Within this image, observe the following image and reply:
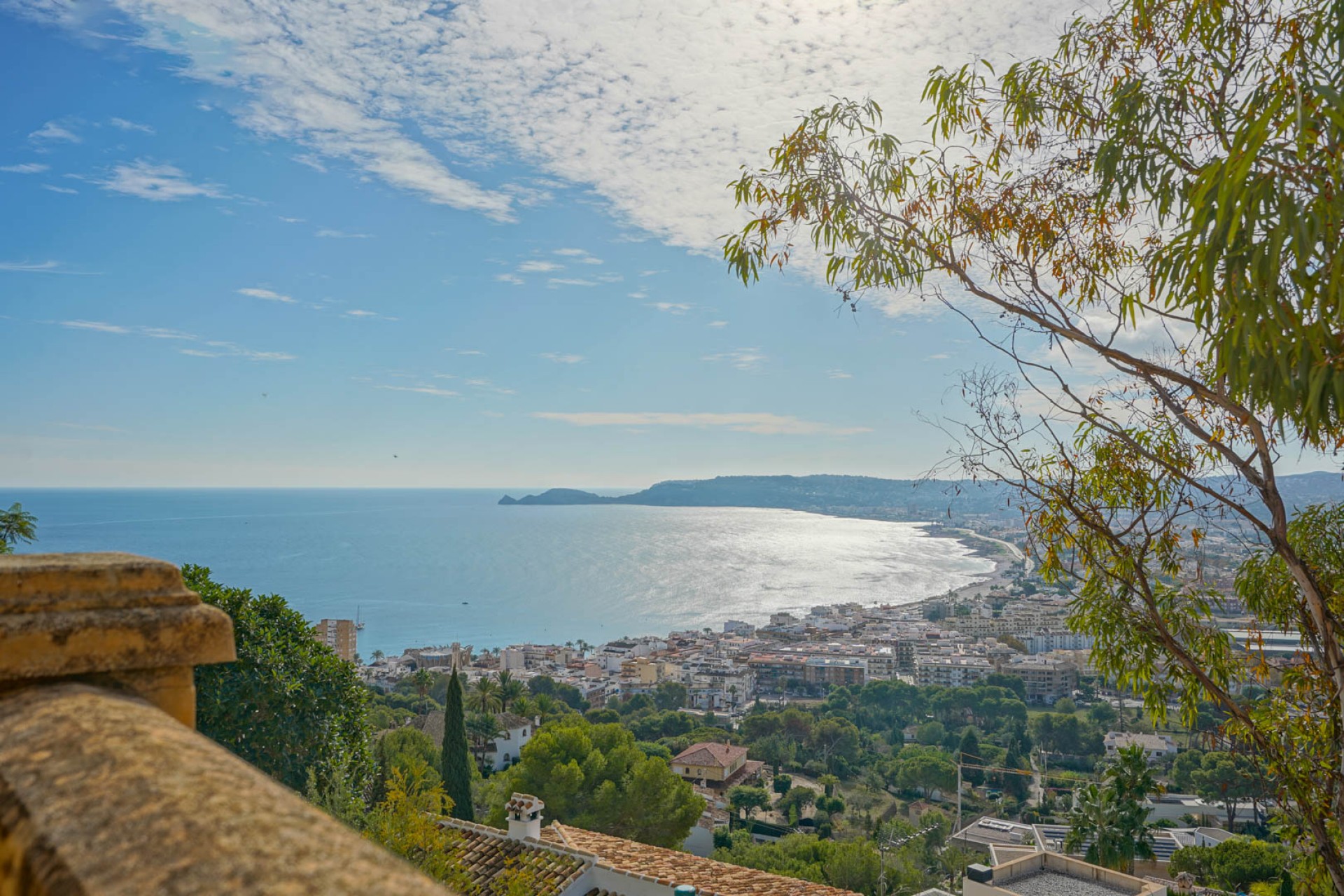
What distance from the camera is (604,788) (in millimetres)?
16750

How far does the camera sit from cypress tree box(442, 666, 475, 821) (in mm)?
16266

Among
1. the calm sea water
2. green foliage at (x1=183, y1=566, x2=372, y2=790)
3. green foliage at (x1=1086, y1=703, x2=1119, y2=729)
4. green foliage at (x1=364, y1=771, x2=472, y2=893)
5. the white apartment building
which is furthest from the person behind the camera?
the calm sea water

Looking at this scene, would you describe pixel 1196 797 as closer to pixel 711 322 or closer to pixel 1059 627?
pixel 711 322

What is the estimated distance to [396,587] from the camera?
83938mm

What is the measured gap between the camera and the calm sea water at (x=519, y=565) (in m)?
73.4

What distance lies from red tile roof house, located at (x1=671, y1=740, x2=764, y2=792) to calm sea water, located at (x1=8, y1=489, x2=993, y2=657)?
36605mm

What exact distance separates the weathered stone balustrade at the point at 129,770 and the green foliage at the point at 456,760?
1666cm

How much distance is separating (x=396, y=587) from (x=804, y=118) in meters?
85.7

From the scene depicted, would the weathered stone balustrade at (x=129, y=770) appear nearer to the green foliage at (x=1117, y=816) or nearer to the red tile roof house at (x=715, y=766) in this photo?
the green foliage at (x=1117, y=816)

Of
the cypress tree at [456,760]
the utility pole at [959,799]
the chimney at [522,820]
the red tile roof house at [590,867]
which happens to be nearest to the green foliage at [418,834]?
the red tile roof house at [590,867]

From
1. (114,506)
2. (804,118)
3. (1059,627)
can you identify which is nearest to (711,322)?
(804,118)

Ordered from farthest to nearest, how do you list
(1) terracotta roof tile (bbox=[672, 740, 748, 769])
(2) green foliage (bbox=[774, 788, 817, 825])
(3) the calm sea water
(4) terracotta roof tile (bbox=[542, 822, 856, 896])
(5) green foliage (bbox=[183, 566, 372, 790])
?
(3) the calm sea water → (1) terracotta roof tile (bbox=[672, 740, 748, 769]) → (2) green foliage (bbox=[774, 788, 817, 825]) → (4) terracotta roof tile (bbox=[542, 822, 856, 896]) → (5) green foliage (bbox=[183, 566, 372, 790])

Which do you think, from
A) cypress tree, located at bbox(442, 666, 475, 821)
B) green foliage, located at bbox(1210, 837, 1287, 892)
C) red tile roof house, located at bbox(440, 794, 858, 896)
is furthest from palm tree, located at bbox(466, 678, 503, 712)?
green foliage, located at bbox(1210, 837, 1287, 892)

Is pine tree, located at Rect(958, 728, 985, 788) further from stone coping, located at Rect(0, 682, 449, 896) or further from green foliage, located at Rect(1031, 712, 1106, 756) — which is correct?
stone coping, located at Rect(0, 682, 449, 896)
